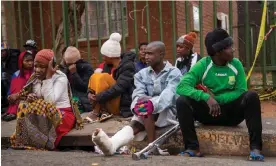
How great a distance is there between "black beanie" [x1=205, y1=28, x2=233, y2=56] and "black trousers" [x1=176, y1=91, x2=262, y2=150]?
20.3 inches

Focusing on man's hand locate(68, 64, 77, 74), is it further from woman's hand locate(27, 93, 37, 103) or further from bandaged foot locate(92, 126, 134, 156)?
bandaged foot locate(92, 126, 134, 156)

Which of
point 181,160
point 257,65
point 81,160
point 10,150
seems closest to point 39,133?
point 10,150

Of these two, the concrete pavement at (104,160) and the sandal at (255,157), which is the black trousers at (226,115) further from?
the concrete pavement at (104,160)

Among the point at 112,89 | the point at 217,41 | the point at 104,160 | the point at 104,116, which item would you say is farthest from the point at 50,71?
the point at 217,41

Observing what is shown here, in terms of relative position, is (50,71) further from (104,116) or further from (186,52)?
(186,52)

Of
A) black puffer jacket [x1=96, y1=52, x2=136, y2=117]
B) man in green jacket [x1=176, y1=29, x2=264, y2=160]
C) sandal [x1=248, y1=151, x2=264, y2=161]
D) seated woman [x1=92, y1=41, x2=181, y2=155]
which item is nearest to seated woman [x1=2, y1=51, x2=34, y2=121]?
black puffer jacket [x1=96, y1=52, x2=136, y2=117]

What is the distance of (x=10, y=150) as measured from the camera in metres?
4.21

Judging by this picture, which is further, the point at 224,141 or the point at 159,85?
the point at 159,85

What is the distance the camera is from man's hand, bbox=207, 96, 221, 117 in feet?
11.7

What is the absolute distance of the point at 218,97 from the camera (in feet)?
12.4

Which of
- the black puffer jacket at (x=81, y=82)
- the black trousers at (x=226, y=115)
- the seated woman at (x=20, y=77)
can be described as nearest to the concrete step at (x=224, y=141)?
the black trousers at (x=226, y=115)

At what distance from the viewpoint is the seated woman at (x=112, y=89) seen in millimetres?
4840

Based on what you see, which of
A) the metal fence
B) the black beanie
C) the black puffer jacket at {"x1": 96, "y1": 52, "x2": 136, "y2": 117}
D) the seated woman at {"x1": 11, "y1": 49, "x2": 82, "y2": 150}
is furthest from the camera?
the metal fence

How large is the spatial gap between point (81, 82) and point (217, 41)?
2.40 meters
